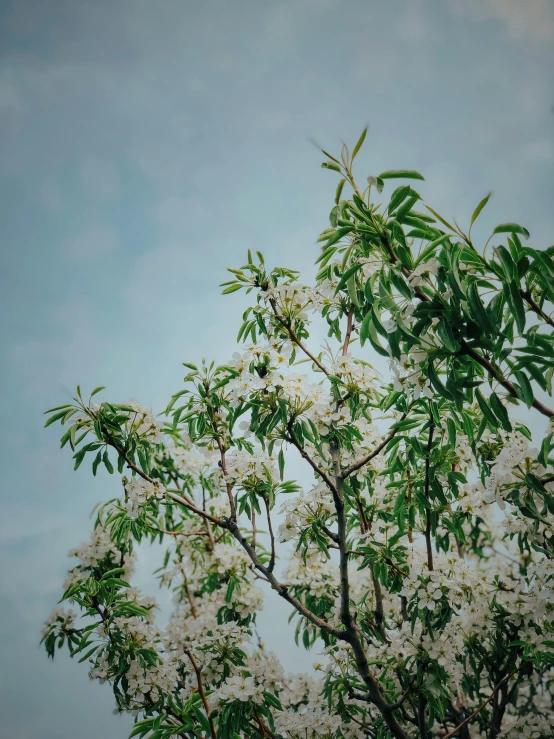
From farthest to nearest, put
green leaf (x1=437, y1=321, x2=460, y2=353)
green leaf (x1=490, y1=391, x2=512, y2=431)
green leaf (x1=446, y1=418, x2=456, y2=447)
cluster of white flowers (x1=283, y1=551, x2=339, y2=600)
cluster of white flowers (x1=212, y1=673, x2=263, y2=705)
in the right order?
1. cluster of white flowers (x1=283, y1=551, x2=339, y2=600)
2. cluster of white flowers (x1=212, y1=673, x2=263, y2=705)
3. green leaf (x1=446, y1=418, x2=456, y2=447)
4. green leaf (x1=490, y1=391, x2=512, y2=431)
5. green leaf (x1=437, y1=321, x2=460, y2=353)

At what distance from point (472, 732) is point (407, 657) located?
185cm

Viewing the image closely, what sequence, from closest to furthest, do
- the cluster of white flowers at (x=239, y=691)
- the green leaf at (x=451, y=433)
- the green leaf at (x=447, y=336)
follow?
the green leaf at (x=447, y=336)
the green leaf at (x=451, y=433)
the cluster of white flowers at (x=239, y=691)

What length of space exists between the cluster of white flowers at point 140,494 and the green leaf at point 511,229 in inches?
74.9

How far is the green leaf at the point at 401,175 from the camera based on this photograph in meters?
1.53

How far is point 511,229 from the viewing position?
139 cm

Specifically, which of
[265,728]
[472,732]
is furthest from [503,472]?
[472,732]

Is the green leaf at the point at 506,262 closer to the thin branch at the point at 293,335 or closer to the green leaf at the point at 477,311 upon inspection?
the green leaf at the point at 477,311

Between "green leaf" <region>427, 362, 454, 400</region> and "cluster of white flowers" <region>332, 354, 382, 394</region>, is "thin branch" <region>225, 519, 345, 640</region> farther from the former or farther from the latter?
"green leaf" <region>427, 362, 454, 400</region>

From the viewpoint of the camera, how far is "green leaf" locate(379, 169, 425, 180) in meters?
1.53

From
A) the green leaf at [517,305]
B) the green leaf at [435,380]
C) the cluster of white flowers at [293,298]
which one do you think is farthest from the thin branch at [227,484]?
the green leaf at [517,305]

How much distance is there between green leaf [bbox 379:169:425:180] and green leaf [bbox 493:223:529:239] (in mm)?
286

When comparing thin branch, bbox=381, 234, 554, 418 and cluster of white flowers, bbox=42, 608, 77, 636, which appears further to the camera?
cluster of white flowers, bbox=42, 608, 77, 636

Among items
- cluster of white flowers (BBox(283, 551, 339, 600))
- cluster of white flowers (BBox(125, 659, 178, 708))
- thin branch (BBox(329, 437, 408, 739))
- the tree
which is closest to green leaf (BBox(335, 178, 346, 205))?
the tree

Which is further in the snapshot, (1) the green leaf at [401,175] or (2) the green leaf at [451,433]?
(2) the green leaf at [451,433]
